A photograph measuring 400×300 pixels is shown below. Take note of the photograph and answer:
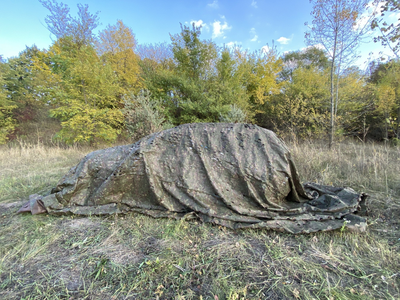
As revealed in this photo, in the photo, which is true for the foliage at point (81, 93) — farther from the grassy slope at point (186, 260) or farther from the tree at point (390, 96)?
the tree at point (390, 96)

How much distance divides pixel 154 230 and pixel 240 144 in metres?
1.52

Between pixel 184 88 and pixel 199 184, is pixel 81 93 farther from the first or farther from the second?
pixel 199 184

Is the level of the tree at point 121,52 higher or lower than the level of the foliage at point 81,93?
higher

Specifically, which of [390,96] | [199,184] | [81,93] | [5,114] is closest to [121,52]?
[81,93]

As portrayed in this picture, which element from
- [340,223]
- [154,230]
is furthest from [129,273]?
[340,223]

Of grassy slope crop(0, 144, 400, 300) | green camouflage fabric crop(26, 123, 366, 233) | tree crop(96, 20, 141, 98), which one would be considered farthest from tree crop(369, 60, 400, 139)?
tree crop(96, 20, 141, 98)

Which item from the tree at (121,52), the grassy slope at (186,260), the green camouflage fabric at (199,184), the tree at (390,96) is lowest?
the grassy slope at (186,260)

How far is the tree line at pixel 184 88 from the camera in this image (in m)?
6.09

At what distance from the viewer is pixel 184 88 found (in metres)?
9.44

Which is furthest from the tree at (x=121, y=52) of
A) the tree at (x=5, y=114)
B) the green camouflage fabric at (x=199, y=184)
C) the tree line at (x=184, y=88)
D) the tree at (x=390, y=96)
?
the tree at (x=390, y=96)

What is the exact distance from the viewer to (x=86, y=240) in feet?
5.66

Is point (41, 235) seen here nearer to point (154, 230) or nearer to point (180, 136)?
point (154, 230)

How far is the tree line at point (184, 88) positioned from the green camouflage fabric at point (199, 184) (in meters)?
3.77

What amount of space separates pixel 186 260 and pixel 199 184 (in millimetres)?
881
